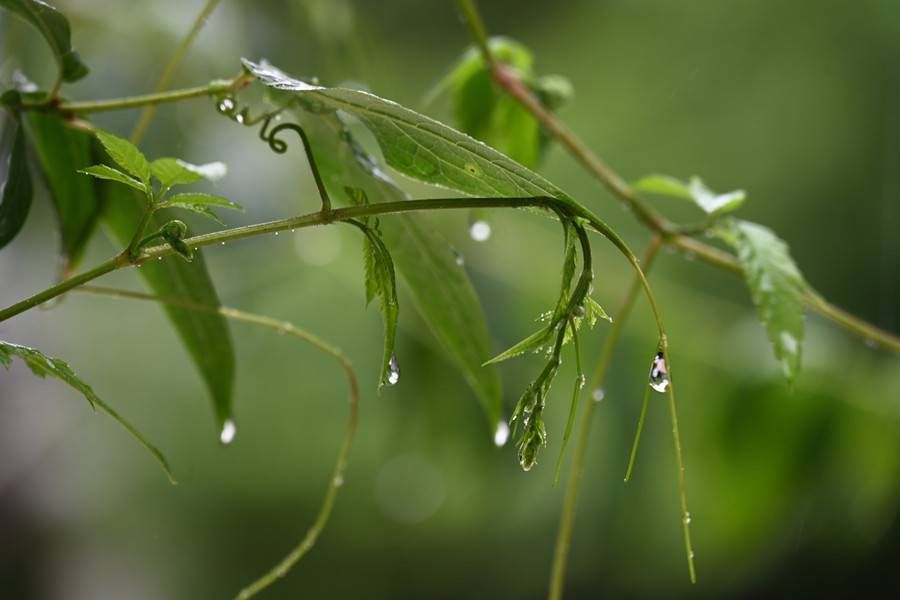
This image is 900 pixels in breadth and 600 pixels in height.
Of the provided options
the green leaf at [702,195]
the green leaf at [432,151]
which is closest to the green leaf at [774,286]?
the green leaf at [702,195]

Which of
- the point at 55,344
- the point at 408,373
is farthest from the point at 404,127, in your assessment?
the point at 55,344

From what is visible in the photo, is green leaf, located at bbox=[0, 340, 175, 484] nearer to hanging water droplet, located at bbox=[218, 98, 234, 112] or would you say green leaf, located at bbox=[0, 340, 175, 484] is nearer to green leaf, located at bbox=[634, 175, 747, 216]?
hanging water droplet, located at bbox=[218, 98, 234, 112]

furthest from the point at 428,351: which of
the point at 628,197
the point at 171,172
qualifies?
the point at 171,172

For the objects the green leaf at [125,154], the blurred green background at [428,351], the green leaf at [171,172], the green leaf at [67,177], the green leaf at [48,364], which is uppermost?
the blurred green background at [428,351]

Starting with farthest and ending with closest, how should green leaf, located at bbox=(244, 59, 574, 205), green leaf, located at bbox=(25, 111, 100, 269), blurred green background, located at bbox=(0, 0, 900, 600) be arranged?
blurred green background, located at bbox=(0, 0, 900, 600) → green leaf, located at bbox=(25, 111, 100, 269) → green leaf, located at bbox=(244, 59, 574, 205)

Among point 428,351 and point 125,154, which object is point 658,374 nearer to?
point 125,154

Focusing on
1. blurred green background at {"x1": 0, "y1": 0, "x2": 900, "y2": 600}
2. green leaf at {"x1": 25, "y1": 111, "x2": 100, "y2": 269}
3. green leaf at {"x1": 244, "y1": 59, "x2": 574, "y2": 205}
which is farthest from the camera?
blurred green background at {"x1": 0, "y1": 0, "x2": 900, "y2": 600}

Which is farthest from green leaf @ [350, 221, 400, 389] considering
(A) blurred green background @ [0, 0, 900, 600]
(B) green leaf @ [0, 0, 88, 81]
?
(A) blurred green background @ [0, 0, 900, 600]

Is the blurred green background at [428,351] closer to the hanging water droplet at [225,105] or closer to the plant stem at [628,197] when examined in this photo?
the plant stem at [628,197]
